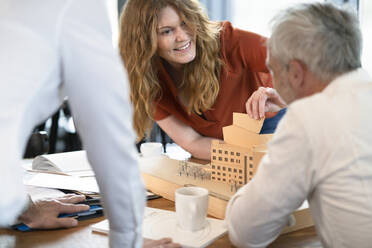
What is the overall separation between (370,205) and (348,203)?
45 mm

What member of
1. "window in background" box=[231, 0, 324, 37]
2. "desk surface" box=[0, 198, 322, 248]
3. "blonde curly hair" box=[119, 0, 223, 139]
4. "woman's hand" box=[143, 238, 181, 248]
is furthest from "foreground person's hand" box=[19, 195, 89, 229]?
"window in background" box=[231, 0, 324, 37]

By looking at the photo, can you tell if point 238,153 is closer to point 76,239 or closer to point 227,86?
point 76,239

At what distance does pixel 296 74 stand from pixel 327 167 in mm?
248

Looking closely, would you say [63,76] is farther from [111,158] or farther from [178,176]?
[178,176]

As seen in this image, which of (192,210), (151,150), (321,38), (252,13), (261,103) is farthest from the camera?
(252,13)

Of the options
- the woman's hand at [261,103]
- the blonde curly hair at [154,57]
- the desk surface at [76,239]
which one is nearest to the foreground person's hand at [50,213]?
the desk surface at [76,239]

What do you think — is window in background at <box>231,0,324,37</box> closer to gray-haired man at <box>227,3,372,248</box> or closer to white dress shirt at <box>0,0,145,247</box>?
gray-haired man at <box>227,3,372,248</box>

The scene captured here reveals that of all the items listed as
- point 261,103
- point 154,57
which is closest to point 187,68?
point 154,57

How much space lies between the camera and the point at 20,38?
2.52 feet

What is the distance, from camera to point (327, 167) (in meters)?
0.90

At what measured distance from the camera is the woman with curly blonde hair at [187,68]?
72.4 inches

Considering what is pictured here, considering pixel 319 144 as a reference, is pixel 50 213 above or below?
below

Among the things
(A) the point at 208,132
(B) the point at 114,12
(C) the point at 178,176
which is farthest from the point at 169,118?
(B) the point at 114,12

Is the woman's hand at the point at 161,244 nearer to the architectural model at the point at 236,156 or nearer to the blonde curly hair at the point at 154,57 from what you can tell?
the architectural model at the point at 236,156
